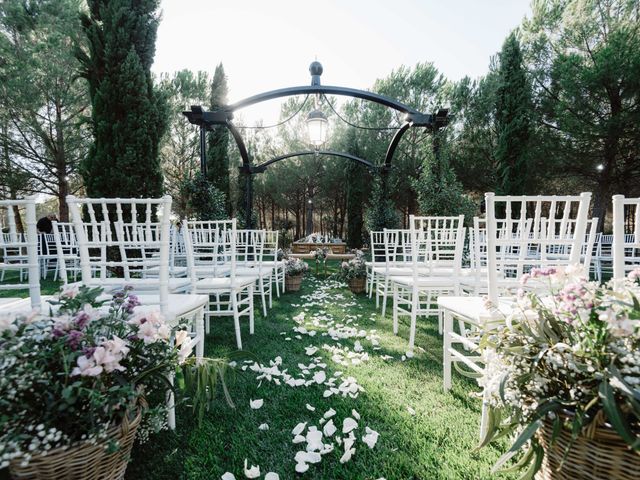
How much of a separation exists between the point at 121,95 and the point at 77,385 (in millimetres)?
6677

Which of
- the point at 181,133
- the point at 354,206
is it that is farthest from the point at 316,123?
the point at 181,133

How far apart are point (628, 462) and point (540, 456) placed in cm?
19

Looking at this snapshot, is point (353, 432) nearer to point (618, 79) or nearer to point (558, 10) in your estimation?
point (618, 79)

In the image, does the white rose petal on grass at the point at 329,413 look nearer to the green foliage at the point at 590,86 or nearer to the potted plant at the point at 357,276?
the potted plant at the point at 357,276

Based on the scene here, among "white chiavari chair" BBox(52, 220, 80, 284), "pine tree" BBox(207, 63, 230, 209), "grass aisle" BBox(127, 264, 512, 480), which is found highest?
"pine tree" BBox(207, 63, 230, 209)

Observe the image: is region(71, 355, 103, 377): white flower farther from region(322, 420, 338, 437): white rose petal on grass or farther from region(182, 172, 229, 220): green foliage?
region(182, 172, 229, 220): green foliage

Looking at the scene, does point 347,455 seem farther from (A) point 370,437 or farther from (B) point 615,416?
(B) point 615,416

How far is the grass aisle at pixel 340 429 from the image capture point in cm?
126

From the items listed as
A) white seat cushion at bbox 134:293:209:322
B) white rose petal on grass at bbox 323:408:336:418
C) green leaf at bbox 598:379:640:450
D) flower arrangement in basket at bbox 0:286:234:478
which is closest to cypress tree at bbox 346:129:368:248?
white seat cushion at bbox 134:293:209:322

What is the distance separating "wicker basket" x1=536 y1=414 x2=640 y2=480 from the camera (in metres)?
0.77

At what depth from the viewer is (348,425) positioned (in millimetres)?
1501

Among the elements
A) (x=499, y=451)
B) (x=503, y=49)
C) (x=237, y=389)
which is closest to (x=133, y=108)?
→ (x=237, y=389)

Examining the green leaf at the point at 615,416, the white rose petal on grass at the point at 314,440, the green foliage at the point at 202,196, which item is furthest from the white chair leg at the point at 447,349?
the green foliage at the point at 202,196

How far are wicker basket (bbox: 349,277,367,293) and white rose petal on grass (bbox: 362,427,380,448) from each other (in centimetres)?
373
